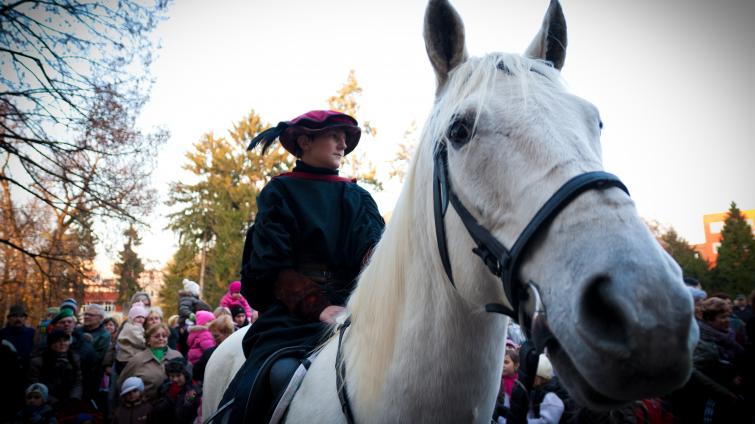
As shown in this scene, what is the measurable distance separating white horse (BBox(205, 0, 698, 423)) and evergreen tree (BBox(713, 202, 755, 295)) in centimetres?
3493

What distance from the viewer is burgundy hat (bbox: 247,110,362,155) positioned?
2762mm

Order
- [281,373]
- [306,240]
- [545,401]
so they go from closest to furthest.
Result: [281,373] → [306,240] → [545,401]

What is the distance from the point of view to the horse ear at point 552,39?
1.89 meters

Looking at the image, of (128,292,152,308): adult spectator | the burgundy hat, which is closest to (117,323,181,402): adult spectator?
(128,292,152,308): adult spectator

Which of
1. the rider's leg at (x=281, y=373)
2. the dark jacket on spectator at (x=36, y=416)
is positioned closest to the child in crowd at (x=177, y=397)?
the dark jacket on spectator at (x=36, y=416)

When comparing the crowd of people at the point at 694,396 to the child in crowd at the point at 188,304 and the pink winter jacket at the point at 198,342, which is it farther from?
the child in crowd at the point at 188,304

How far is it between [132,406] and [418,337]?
5.84 meters

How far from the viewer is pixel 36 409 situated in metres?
5.60

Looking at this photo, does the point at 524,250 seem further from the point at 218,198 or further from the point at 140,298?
the point at 218,198

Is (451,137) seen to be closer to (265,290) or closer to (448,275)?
(448,275)

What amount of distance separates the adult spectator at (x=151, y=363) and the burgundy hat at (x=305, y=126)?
193 inches

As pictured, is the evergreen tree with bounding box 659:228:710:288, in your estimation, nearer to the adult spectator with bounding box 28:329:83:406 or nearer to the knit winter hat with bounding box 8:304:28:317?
the adult spectator with bounding box 28:329:83:406

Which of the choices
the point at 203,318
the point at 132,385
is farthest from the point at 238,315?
the point at 132,385

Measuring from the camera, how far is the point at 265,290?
8.07 ft
